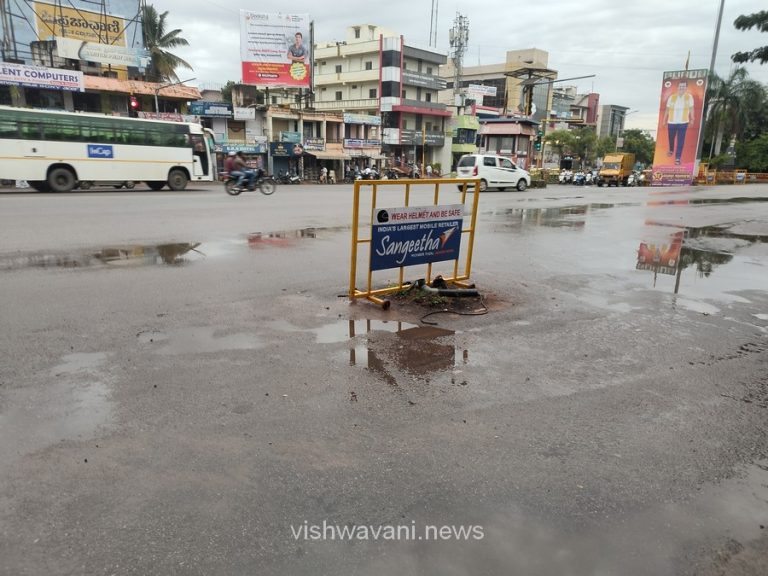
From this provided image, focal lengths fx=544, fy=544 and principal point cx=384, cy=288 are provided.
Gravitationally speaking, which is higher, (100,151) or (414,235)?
(100,151)

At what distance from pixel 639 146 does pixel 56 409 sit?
101572 mm

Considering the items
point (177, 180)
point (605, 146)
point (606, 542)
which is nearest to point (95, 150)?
point (177, 180)

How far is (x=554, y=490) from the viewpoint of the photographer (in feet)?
9.62

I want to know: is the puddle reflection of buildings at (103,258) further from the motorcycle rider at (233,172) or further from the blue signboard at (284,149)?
the blue signboard at (284,149)

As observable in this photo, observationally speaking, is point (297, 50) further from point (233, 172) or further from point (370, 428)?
point (370, 428)

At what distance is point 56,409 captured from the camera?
3.65m

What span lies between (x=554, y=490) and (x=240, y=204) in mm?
16146

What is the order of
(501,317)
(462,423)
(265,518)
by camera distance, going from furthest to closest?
(501,317) < (462,423) < (265,518)

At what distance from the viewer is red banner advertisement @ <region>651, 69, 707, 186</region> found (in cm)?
3966

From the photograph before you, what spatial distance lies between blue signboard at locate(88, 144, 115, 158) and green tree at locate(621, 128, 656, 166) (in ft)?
284

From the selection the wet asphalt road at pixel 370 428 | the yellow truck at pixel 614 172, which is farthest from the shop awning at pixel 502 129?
the wet asphalt road at pixel 370 428

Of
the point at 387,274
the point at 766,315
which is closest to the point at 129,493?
the point at 387,274

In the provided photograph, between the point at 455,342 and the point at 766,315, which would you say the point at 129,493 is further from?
the point at 766,315

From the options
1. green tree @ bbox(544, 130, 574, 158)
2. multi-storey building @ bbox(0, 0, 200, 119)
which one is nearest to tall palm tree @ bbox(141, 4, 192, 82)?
multi-storey building @ bbox(0, 0, 200, 119)
